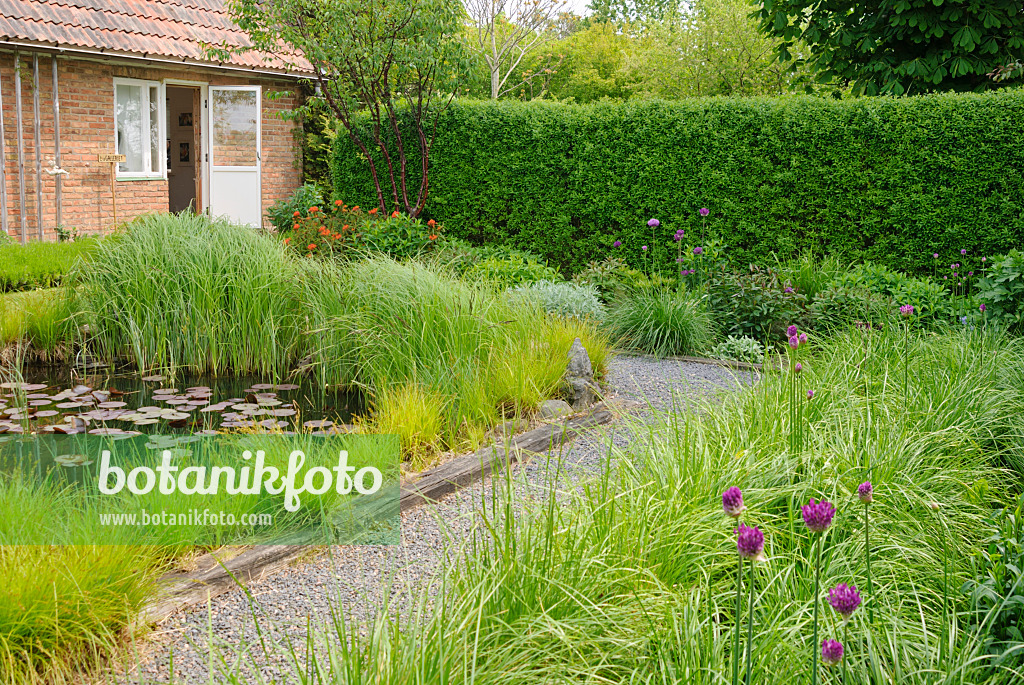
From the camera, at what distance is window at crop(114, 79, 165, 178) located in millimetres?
14055

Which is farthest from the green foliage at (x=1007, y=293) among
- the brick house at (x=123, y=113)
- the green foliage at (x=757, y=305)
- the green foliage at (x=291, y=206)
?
the green foliage at (x=291, y=206)

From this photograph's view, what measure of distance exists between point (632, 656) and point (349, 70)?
29.2ft

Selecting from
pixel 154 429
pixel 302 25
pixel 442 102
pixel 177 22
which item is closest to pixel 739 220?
pixel 442 102

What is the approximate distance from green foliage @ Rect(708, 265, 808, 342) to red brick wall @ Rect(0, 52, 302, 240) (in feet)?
24.2

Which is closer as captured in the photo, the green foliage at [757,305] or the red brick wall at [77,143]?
the green foliage at [757,305]

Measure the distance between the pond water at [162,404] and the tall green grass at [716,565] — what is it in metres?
2.09

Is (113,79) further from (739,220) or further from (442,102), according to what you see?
(739,220)

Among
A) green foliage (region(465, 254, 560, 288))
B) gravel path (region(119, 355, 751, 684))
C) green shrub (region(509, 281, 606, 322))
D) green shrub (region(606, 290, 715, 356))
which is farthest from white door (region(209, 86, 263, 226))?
gravel path (region(119, 355, 751, 684))

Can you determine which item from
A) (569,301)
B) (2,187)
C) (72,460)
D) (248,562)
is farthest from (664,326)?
(2,187)

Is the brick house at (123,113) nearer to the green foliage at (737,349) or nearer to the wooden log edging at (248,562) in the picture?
the green foliage at (737,349)

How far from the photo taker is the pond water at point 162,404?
511cm

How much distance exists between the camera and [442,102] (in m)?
10.8

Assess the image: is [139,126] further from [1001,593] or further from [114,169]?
[1001,593]

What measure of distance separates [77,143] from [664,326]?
10251mm
